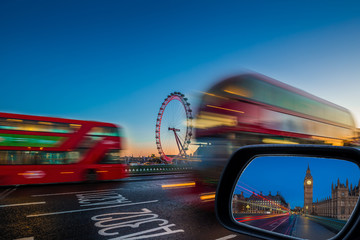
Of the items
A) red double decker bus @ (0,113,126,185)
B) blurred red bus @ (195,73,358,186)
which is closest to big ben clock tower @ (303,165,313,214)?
blurred red bus @ (195,73,358,186)

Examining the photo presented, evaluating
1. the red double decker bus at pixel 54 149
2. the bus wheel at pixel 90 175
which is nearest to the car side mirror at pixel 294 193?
the red double decker bus at pixel 54 149

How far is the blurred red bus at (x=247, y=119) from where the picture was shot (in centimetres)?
645

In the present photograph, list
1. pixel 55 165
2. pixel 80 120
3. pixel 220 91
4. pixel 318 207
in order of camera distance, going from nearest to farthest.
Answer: pixel 318 207 < pixel 220 91 < pixel 55 165 < pixel 80 120

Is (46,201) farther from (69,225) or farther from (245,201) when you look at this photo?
(245,201)

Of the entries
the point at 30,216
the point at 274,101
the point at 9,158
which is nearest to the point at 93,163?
the point at 9,158

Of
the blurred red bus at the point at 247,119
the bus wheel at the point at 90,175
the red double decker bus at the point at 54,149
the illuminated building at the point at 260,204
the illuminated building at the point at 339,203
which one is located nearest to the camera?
the illuminated building at the point at 339,203

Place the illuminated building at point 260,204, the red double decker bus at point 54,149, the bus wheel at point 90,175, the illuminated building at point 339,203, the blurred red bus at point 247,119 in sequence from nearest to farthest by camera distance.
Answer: the illuminated building at point 339,203, the illuminated building at point 260,204, the blurred red bus at point 247,119, the red double decker bus at point 54,149, the bus wheel at point 90,175

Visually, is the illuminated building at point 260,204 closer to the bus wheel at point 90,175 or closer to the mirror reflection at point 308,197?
the mirror reflection at point 308,197

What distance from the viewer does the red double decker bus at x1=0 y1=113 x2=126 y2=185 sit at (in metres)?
8.05

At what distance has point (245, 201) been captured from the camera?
1.15 m

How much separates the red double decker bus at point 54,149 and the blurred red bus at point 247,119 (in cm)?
432

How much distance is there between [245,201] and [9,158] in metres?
9.11

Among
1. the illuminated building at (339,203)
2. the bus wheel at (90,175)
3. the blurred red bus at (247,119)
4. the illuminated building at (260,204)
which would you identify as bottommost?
the bus wheel at (90,175)

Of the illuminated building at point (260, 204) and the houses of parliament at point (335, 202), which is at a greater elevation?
the houses of parliament at point (335, 202)
